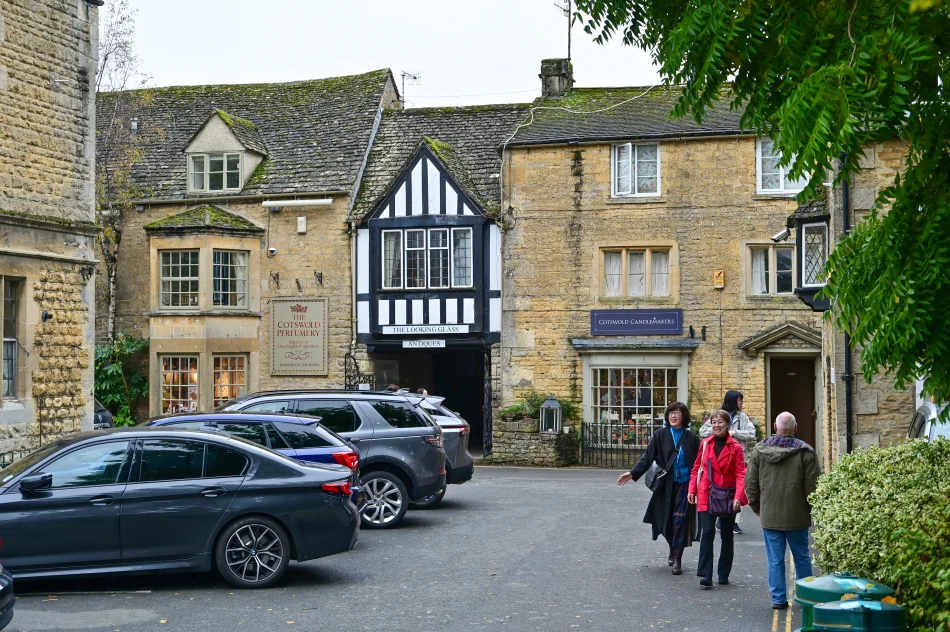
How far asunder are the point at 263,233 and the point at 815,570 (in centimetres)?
2183

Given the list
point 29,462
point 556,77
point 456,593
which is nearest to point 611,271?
point 556,77

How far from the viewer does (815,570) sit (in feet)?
34.6

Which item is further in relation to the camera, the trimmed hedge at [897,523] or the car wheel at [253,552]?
the car wheel at [253,552]

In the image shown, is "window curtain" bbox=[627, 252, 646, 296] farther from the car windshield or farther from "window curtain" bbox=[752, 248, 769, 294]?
the car windshield

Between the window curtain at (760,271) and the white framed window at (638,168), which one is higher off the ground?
the white framed window at (638,168)

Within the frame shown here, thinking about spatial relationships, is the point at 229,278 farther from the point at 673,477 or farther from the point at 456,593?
the point at 456,593

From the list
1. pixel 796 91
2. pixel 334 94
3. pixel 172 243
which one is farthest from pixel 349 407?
pixel 334 94

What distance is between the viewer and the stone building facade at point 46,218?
18031 mm

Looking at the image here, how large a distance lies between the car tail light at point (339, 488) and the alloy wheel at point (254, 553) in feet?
2.10

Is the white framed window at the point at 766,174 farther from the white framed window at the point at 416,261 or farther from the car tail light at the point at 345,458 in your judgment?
the car tail light at the point at 345,458

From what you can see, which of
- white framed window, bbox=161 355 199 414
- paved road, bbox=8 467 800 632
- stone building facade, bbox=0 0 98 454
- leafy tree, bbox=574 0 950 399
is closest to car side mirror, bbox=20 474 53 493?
paved road, bbox=8 467 800 632

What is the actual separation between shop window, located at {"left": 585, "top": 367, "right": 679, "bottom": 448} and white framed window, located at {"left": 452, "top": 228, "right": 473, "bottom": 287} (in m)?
4.12

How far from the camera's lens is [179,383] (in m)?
29.4

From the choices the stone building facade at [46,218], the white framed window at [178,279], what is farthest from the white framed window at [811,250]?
the white framed window at [178,279]
